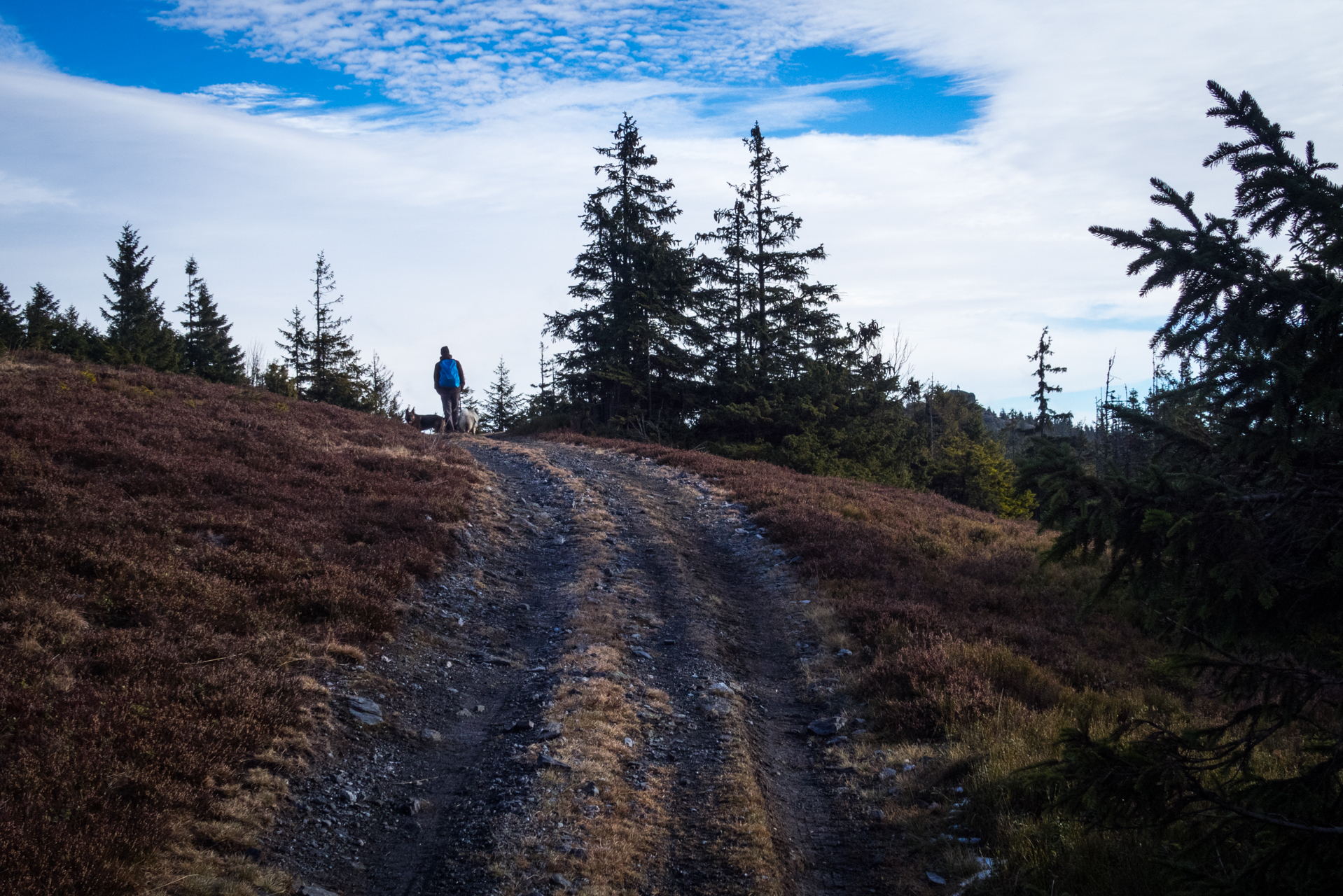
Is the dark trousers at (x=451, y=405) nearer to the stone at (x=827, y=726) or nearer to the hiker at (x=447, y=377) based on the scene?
the hiker at (x=447, y=377)

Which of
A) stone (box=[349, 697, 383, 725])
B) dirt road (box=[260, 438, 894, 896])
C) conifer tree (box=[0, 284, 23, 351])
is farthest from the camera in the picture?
conifer tree (box=[0, 284, 23, 351])

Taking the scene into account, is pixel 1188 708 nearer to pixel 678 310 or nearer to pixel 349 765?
pixel 349 765

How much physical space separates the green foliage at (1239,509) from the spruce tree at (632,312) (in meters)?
30.0

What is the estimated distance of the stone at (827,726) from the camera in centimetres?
807

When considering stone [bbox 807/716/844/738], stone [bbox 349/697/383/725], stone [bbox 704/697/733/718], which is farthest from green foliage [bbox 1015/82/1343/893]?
stone [bbox 349/697/383/725]

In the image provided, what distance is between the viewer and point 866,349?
3441cm

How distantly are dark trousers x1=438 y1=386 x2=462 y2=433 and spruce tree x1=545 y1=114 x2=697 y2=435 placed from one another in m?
7.15

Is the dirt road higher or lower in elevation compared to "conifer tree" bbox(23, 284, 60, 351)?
lower

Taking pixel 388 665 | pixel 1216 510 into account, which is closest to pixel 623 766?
pixel 388 665

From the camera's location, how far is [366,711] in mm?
7379

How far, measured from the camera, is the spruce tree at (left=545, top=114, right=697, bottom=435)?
114 feet

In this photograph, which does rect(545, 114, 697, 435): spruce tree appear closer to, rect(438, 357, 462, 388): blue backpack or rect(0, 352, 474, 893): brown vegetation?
rect(438, 357, 462, 388): blue backpack

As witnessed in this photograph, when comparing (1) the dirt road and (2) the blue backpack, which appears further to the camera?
(2) the blue backpack

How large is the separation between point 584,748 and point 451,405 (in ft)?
76.0
